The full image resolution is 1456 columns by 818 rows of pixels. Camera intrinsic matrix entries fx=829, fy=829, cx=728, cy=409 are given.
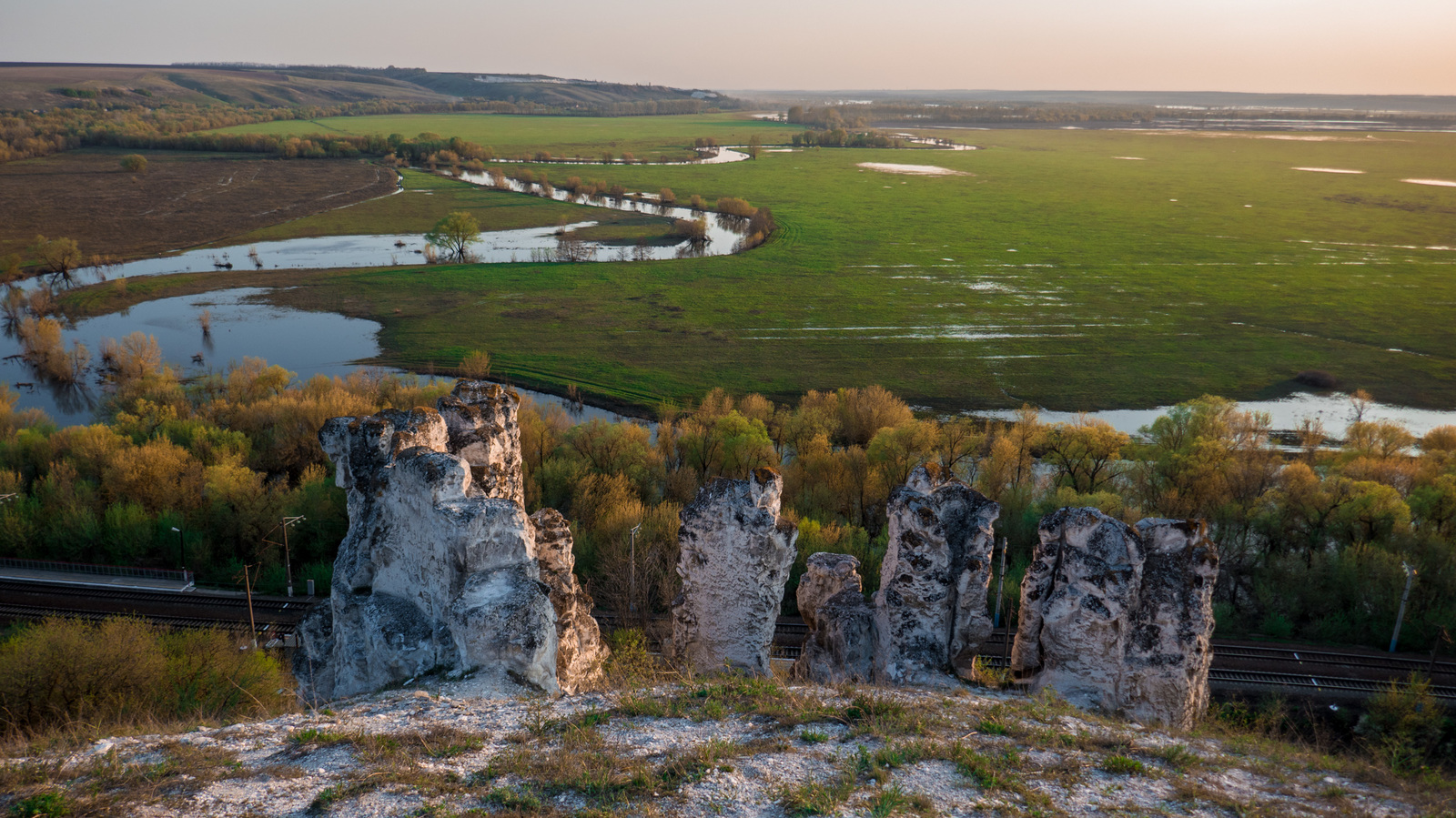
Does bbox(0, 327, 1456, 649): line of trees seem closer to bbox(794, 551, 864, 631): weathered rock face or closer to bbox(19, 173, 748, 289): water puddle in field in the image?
bbox(794, 551, 864, 631): weathered rock face

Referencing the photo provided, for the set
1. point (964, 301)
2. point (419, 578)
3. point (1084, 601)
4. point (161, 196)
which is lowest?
point (964, 301)

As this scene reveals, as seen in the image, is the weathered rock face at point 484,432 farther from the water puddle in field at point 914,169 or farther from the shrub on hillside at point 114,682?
the water puddle in field at point 914,169

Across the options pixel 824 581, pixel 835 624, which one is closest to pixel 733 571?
pixel 835 624

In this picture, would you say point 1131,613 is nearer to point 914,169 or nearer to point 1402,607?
point 1402,607

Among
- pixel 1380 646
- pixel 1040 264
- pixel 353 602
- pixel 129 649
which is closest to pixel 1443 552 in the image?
Answer: pixel 1380 646

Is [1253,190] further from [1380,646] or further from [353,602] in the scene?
[353,602]

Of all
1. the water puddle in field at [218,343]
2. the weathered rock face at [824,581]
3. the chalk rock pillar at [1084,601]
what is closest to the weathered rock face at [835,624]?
the weathered rock face at [824,581]

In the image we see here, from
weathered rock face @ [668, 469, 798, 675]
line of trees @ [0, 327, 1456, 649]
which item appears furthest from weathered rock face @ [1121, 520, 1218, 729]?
line of trees @ [0, 327, 1456, 649]
